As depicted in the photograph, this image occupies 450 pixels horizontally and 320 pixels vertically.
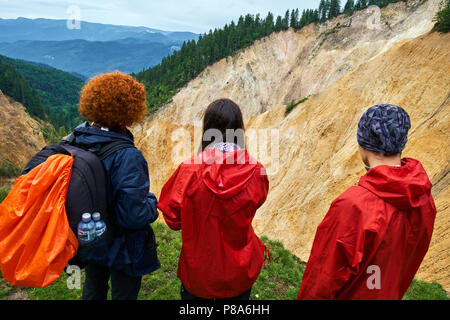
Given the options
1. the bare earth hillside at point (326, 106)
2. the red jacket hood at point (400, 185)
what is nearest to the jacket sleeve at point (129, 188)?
the red jacket hood at point (400, 185)

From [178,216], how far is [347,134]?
42.4 feet

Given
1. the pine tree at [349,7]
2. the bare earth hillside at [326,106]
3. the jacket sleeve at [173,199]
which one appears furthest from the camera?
the pine tree at [349,7]

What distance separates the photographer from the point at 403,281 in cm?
237

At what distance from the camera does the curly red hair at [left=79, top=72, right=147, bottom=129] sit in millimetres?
2551

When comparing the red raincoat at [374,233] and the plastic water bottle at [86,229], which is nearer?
the red raincoat at [374,233]

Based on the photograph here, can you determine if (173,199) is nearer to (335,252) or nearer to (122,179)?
(122,179)

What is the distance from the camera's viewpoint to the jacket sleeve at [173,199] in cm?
241

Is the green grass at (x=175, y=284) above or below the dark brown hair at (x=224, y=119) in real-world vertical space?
below

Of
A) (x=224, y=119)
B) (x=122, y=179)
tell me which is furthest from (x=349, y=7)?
(x=122, y=179)

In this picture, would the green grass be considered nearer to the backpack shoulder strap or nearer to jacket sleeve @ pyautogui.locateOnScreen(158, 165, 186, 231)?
jacket sleeve @ pyautogui.locateOnScreen(158, 165, 186, 231)

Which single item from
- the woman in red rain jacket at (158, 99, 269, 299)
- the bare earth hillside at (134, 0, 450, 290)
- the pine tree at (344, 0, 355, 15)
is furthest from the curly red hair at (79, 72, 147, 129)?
the pine tree at (344, 0, 355, 15)

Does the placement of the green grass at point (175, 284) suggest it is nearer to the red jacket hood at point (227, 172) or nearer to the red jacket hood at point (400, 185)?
the red jacket hood at point (227, 172)

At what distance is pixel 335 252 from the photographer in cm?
207

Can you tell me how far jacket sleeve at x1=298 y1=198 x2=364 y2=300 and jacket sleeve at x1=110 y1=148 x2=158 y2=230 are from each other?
1.56 metres
